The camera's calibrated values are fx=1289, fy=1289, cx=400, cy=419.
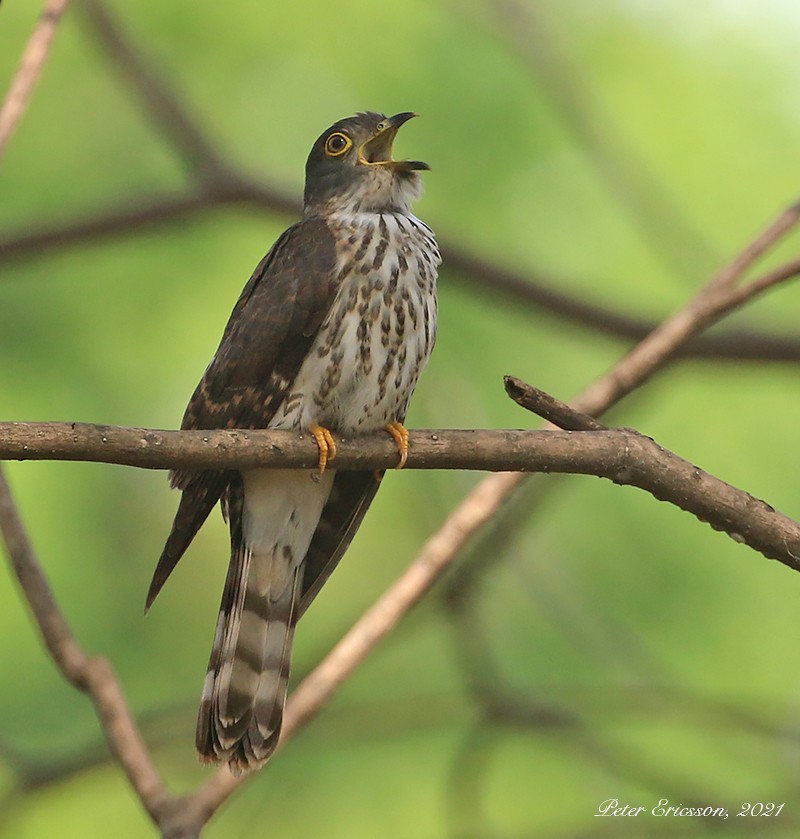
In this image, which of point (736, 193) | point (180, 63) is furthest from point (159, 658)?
point (736, 193)

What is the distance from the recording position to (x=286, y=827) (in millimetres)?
5758

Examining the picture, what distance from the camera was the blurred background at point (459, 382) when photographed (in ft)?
18.5

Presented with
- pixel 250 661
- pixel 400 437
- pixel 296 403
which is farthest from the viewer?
pixel 250 661

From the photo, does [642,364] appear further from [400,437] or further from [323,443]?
[323,443]

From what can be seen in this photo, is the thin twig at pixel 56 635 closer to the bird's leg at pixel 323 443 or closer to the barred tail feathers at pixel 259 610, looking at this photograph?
the barred tail feathers at pixel 259 610

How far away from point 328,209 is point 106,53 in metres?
2.75

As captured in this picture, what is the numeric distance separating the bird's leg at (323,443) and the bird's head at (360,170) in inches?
39.1

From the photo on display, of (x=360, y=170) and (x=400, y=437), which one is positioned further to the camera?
(x=360, y=170)

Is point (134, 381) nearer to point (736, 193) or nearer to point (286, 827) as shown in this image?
point (286, 827)

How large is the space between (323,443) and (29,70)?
5.74ft

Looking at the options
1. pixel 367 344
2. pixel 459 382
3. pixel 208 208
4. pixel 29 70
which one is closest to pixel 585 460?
pixel 367 344

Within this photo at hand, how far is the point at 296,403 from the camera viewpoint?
13.0 ft

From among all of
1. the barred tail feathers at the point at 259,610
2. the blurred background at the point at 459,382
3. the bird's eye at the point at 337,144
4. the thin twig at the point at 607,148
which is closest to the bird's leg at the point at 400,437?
the barred tail feathers at the point at 259,610

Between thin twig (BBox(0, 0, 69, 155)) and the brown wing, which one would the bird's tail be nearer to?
the brown wing
